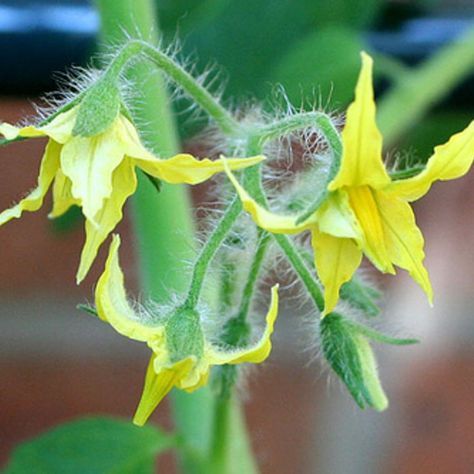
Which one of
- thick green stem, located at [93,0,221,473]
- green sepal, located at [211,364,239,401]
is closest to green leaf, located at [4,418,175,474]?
thick green stem, located at [93,0,221,473]

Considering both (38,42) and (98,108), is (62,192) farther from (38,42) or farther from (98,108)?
(38,42)

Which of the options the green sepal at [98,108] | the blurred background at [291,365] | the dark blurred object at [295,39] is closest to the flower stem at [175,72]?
the green sepal at [98,108]

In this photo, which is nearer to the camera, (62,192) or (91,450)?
(62,192)

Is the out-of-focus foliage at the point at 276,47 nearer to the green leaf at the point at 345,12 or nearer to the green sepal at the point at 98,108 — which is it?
the green leaf at the point at 345,12

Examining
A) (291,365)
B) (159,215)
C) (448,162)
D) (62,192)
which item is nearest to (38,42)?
(159,215)

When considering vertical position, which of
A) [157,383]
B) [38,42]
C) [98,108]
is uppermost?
[38,42]

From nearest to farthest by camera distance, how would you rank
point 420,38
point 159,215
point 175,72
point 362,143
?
1. point 362,143
2. point 175,72
3. point 159,215
4. point 420,38
